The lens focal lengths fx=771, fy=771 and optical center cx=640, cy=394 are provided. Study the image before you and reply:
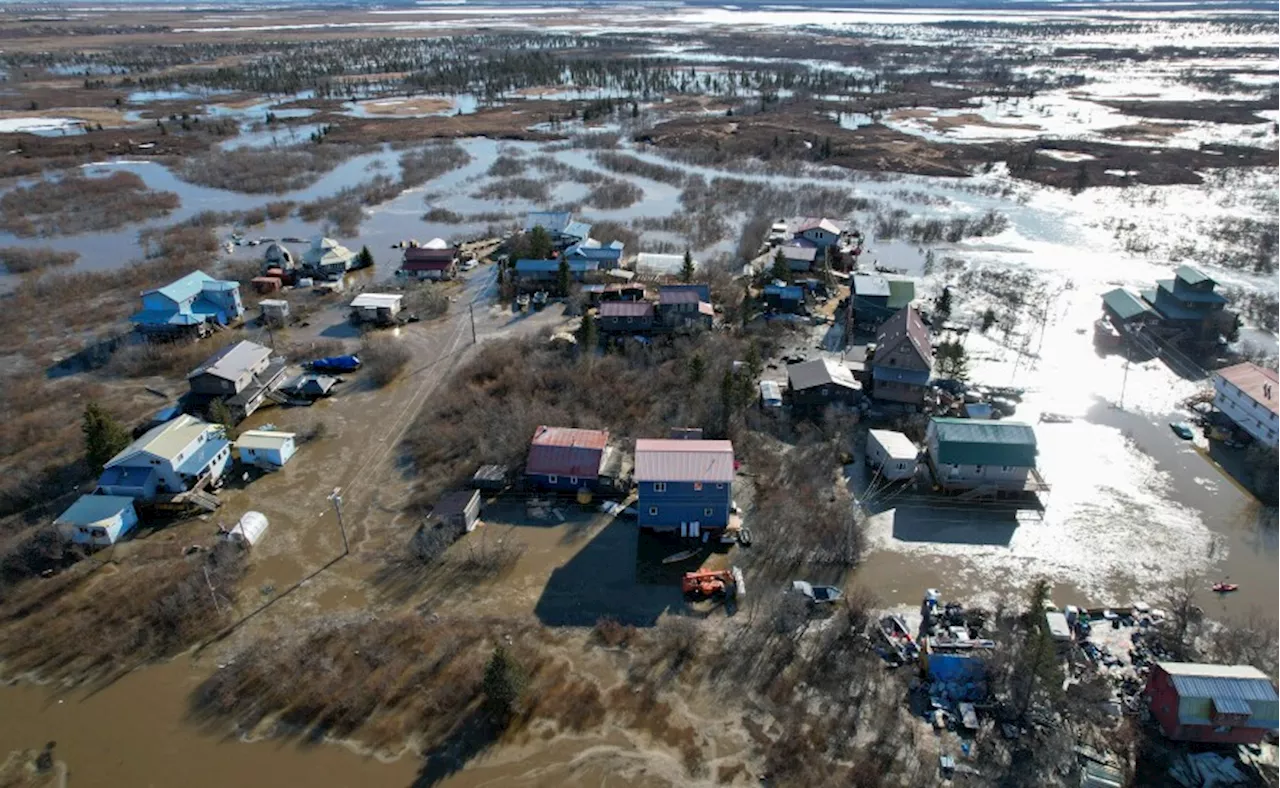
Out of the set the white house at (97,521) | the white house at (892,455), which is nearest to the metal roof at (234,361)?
the white house at (97,521)

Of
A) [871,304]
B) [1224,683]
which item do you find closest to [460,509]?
[1224,683]

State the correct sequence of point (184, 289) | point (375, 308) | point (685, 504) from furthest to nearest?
point (375, 308), point (184, 289), point (685, 504)

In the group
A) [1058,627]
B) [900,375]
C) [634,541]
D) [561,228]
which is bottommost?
[634,541]

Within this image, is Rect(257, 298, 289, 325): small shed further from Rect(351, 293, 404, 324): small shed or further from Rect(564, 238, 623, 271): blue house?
Rect(564, 238, 623, 271): blue house

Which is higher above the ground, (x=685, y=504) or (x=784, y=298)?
(x=784, y=298)

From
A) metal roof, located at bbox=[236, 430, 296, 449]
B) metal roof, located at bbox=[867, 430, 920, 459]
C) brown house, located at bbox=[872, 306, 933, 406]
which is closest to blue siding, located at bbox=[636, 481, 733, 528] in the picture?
metal roof, located at bbox=[867, 430, 920, 459]

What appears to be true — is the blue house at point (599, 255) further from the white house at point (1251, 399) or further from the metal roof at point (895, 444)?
the white house at point (1251, 399)

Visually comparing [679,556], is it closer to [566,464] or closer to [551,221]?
[566,464]
